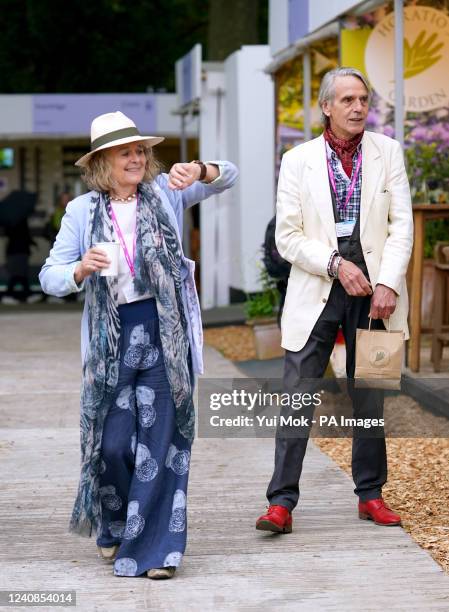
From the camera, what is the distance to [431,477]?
21.9 feet

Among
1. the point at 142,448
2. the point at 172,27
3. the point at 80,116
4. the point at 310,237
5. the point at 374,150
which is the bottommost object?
the point at 142,448

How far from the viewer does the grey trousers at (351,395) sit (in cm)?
548

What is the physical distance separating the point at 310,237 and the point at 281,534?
1242 millimetres

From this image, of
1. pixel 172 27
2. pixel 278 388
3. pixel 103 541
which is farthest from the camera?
pixel 172 27

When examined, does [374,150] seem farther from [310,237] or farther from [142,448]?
[142,448]

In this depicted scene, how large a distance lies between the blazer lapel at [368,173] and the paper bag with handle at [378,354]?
0.44 metres

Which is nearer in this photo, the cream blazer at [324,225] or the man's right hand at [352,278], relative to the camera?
the man's right hand at [352,278]

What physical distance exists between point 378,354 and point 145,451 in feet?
3.48

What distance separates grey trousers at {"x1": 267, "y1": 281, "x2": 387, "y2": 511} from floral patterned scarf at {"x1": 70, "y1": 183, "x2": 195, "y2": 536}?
69 centimetres

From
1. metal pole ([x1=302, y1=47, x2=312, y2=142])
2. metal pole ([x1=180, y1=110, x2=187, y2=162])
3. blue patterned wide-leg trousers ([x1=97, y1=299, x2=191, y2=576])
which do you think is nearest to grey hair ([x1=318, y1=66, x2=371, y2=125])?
blue patterned wide-leg trousers ([x1=97, y1=299, x2=191, y2=576])

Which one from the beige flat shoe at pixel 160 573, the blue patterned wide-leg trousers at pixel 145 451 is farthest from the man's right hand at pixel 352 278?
the beige flat shoe at pixel 160 573

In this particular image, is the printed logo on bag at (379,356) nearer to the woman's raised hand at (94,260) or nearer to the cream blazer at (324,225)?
the cream blazer at (324,225)

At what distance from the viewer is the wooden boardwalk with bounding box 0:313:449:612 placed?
4629 mm

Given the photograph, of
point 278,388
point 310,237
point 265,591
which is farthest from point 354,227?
point 278,388
